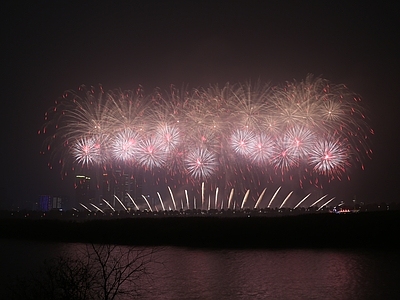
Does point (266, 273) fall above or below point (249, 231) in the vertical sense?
below

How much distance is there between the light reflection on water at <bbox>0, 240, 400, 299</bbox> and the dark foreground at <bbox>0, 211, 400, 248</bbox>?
344 centimetres

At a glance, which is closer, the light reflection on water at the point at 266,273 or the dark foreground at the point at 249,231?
the light reflection on water at the point at 266,273

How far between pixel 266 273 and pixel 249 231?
11.9 meters

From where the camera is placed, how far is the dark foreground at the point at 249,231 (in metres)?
25.3

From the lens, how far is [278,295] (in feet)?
41.1

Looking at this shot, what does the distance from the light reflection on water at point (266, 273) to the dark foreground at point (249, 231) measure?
11.3 ft

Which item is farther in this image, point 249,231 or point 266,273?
point 249,231

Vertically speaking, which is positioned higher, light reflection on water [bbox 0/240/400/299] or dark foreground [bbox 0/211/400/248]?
dark foreground [bbox 0/211/400/248]

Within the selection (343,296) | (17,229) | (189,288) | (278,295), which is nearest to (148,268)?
(189,288)

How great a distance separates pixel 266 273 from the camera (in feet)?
53.1

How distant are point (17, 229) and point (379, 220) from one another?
3184 centimetres

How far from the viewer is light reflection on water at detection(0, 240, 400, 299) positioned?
41.9 ft

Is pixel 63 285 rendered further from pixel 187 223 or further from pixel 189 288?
pixel 187 223

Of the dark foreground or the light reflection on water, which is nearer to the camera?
the light reflection on water
